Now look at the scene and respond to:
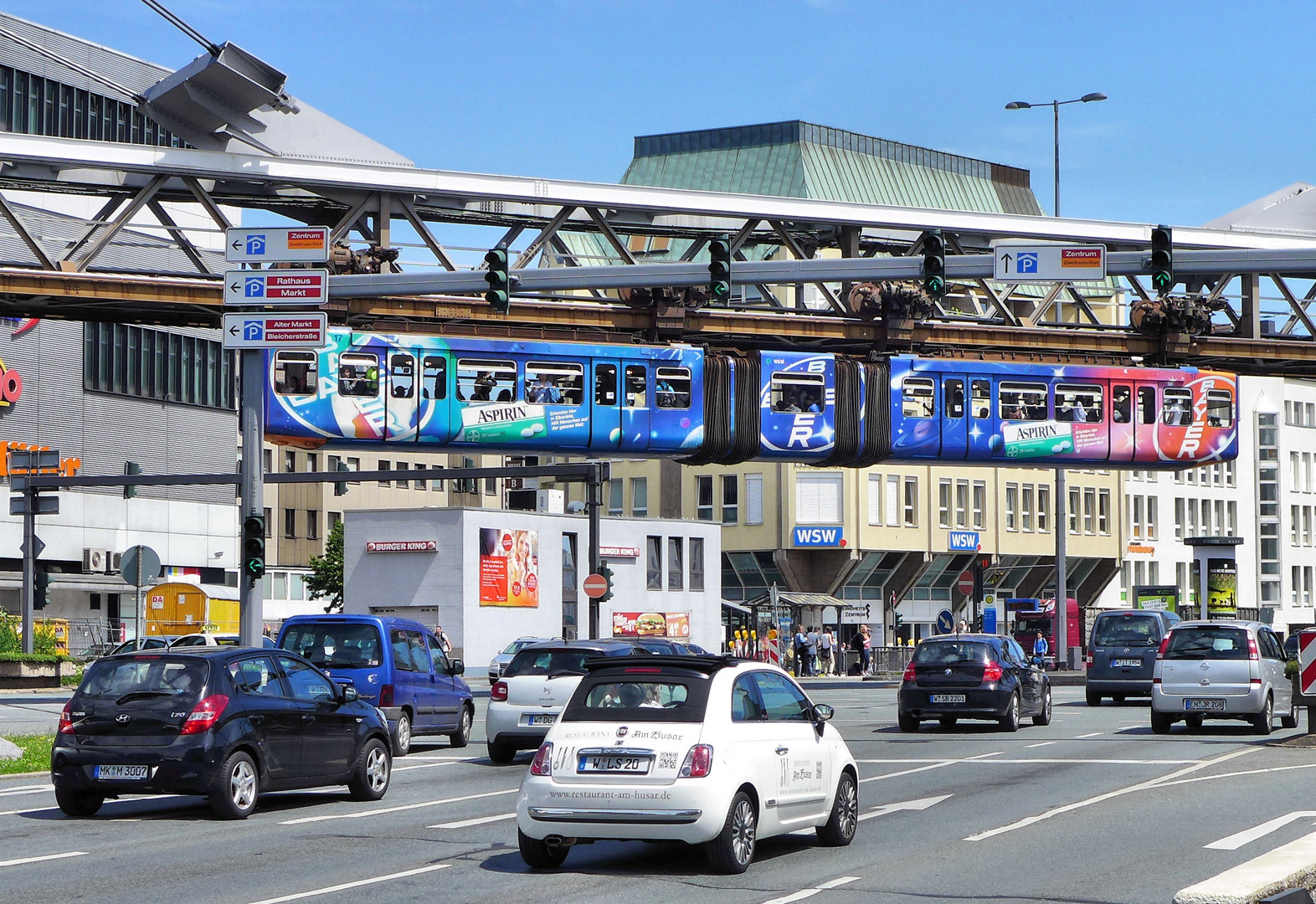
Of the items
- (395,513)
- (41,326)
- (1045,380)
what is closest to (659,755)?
(1045,380)

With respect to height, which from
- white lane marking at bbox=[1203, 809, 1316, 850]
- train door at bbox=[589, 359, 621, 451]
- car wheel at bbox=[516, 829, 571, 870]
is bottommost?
white lane marking at bbox=[1203, 809, 1316, 850]

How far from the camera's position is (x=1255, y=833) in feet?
47.8

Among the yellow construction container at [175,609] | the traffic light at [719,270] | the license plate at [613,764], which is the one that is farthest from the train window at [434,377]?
the license plate at [613,764]

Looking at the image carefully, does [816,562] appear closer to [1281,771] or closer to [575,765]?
[1281,771]

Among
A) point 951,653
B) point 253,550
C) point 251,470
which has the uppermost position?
point 251,470

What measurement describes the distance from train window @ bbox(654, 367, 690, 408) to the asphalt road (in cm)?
1794

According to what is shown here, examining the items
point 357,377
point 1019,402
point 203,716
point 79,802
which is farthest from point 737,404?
point 203,716

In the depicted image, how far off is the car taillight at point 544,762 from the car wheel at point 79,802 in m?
5.36

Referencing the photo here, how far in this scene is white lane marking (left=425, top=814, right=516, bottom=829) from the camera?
15.9 m

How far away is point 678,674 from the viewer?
43.0ft

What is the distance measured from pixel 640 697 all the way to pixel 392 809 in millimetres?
5151

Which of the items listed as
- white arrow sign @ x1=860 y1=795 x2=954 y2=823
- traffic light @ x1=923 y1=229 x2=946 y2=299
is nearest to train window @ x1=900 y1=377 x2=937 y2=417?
traffic light @ x1=923 y1=229 x2=946 y2=299

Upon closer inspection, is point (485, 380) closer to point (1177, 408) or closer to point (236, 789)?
point (1177, 408)

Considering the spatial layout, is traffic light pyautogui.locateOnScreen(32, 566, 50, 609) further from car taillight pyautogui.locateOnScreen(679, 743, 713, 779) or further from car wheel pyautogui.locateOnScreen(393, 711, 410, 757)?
car taillight pyautogui.locateOnScreen(679, 743, 713, 779)
